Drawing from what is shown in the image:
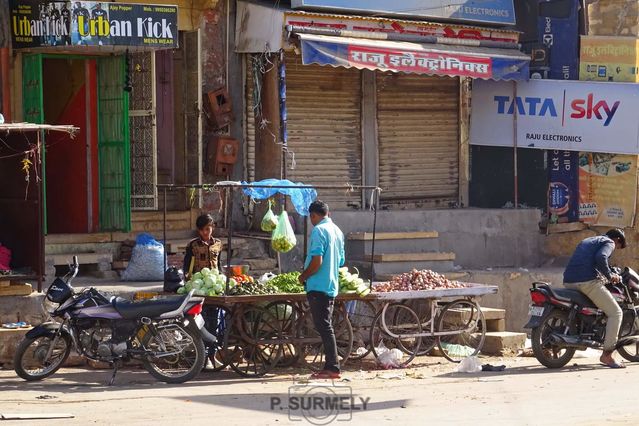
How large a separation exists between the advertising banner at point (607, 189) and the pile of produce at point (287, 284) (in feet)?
22.7

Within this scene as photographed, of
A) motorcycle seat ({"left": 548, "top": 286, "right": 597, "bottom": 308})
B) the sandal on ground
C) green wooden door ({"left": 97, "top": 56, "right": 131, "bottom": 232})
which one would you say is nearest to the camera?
the sandal on ground

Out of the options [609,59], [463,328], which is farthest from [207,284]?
[609,59]

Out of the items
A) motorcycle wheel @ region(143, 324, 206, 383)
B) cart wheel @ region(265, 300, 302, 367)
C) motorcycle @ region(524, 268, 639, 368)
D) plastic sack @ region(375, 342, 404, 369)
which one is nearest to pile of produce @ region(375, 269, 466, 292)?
plastic sack @ region(375, 342, 404, 369)

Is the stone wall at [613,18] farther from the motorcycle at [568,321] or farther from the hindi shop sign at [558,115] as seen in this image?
the motorcycle at [568,321]

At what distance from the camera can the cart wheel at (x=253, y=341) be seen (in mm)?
12242

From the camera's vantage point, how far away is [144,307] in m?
11.6

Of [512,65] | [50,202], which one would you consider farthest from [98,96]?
[512,65]

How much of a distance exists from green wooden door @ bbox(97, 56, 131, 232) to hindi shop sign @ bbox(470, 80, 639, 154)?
6142 mm

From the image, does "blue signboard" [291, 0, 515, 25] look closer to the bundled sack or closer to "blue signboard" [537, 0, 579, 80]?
"blue signboard" [537, 0, 579, 80]

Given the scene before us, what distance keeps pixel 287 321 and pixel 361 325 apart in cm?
150

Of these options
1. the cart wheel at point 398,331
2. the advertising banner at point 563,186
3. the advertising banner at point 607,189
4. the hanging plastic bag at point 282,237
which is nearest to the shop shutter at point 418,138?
the advertising banner at point 563,186

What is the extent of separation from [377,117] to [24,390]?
28.0ft

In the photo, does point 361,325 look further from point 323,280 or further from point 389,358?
point 323,280

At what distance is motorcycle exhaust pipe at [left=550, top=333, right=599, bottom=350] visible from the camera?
510 inches
